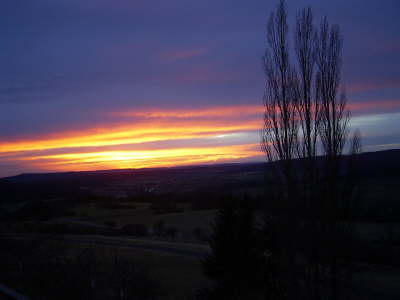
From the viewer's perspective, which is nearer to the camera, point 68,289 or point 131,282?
point 68,289

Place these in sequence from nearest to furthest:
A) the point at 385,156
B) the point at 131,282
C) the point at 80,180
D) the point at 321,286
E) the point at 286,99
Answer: the point at 321,286, the point at 286,99, the point at 131,282, the point at 385,156, the point at 80,180

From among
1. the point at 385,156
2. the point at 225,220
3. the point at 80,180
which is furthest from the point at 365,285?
the point at 80,180

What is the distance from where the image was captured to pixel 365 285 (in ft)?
64.2

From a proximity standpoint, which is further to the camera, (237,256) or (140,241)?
(140,241)

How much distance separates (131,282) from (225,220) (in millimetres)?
3794

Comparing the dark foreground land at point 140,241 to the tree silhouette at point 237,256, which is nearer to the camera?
the tree silhouette at point 237,256

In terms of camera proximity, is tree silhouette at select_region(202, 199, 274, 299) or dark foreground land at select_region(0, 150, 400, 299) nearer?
tree silhouette at select_region(202, 199, 274, 299)

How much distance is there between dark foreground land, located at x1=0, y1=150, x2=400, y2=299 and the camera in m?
13.4

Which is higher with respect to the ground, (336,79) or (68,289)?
(336,79)

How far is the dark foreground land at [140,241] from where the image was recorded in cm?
1338


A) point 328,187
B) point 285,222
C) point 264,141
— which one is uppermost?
point 264,141

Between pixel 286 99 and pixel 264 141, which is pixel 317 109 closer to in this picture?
pixel 286 99

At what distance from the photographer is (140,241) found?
3703 cm

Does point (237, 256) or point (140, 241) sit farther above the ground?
point (237, 256)
